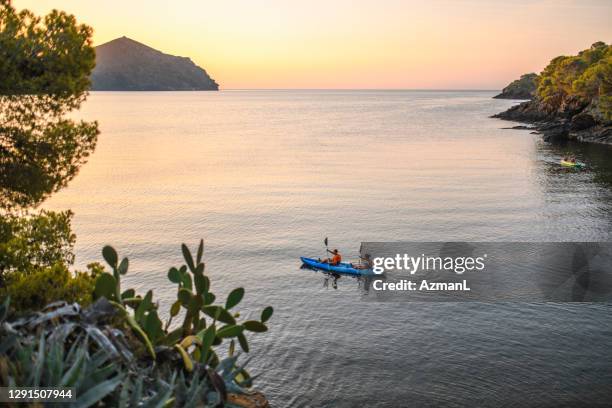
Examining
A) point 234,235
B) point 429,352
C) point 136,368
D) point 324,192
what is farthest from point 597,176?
point 136,368

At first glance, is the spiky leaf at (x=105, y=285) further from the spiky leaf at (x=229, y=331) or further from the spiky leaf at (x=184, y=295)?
the spiky leaf at (x=229, y=331)

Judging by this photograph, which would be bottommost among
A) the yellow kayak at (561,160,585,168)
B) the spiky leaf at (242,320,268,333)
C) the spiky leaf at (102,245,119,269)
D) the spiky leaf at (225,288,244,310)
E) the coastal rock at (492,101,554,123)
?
the yellow kayak at (561,160,585,168)

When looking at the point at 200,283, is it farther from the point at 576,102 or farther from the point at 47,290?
the point at 576,102

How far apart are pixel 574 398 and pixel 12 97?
66.3 ft

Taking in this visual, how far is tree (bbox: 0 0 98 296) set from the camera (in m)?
13.5

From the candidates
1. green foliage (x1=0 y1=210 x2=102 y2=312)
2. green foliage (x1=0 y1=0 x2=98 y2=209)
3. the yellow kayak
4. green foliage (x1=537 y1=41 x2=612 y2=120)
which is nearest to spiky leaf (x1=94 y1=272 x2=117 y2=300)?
green foliage (x1=0 y1=210 x2=102 y2=312)

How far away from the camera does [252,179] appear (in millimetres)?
70875

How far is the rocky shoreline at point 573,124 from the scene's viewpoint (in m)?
93.8

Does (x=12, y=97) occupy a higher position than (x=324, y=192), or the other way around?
(x=12, y=97)

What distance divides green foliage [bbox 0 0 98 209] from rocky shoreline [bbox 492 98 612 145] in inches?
3510

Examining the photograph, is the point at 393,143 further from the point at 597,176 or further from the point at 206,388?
the point at 206,388

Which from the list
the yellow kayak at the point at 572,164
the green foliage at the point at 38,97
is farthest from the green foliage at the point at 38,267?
the yellow kayak at the point at 572,164

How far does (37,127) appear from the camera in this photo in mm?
15062

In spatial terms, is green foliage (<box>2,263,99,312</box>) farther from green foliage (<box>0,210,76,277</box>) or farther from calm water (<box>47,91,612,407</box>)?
calm water (<box>47,91,612,407</box>)
